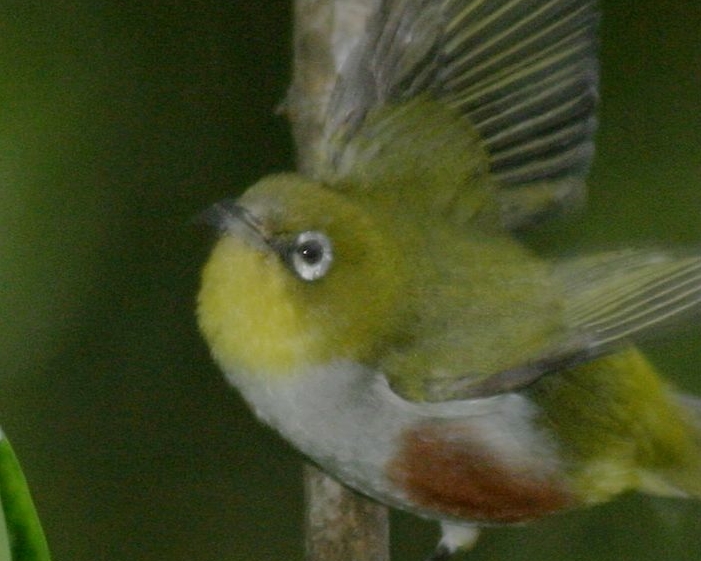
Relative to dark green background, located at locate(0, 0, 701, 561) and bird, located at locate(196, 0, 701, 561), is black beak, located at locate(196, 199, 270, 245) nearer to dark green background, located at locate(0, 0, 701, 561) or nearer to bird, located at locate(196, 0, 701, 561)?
bird, located at locate(196, 0, 701, 561)

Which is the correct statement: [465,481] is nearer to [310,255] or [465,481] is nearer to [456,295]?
[456,295]

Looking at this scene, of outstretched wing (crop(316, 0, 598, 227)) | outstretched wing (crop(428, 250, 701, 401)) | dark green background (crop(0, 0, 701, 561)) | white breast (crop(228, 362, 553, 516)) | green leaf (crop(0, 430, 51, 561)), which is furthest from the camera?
dark green background (crop(0, 0, 701, 561))

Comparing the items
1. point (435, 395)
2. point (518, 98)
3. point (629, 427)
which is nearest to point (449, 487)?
point (435, 395)

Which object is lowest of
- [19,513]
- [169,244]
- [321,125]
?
[169,244]

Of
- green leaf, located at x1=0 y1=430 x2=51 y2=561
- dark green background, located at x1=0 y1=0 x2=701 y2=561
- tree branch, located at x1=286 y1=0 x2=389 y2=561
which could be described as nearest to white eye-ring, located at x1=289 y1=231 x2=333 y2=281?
tree branch, located at x1=286 y1=0 x2=389 y2=561

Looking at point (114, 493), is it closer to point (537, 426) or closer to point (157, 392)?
point (157, 392)

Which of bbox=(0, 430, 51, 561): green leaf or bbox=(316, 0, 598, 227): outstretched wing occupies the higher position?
bbox=(0, 430, 51, 561): green leaf

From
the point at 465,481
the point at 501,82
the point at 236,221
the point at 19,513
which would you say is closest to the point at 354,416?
the point at 465,481
